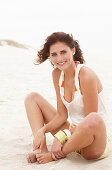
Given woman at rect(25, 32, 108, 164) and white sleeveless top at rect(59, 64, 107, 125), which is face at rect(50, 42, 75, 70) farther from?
white sleeveless top at rect(59, 64, 107, 125)

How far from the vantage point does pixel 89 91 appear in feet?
7.16

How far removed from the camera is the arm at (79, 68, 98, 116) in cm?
Result: 218

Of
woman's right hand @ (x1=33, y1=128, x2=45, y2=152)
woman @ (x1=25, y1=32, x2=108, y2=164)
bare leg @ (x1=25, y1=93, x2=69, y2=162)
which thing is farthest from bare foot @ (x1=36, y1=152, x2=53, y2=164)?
bare leg @ (x1=25, y1=93, x2=69, y2=162)

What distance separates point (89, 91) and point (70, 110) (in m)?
0.33

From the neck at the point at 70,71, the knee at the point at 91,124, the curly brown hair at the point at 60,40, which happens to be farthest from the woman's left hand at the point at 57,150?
the curly brown hair at the point at 60,40

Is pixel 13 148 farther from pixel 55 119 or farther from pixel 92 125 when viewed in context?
pixel 92 125

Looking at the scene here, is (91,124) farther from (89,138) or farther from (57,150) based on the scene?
(57,150)

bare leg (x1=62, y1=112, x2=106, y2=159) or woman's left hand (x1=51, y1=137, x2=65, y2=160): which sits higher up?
bare leg (x1=62, y1=112, x2=106, y2=159)

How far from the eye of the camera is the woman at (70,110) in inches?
79.2

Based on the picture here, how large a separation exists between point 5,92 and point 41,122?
2.73 m

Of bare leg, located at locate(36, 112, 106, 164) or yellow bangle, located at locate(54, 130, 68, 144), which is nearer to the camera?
bare leg, located at locate(36, 112, 106, 164)

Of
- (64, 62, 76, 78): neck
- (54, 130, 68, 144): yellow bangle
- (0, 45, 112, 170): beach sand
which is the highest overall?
(64, 62, 76, 78): neck

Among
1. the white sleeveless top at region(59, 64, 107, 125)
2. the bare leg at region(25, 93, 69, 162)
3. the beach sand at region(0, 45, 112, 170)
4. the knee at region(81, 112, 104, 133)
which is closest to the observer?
the knee at region(81, 112, 104, 133)

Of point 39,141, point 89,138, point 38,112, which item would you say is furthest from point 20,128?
point 89,138
